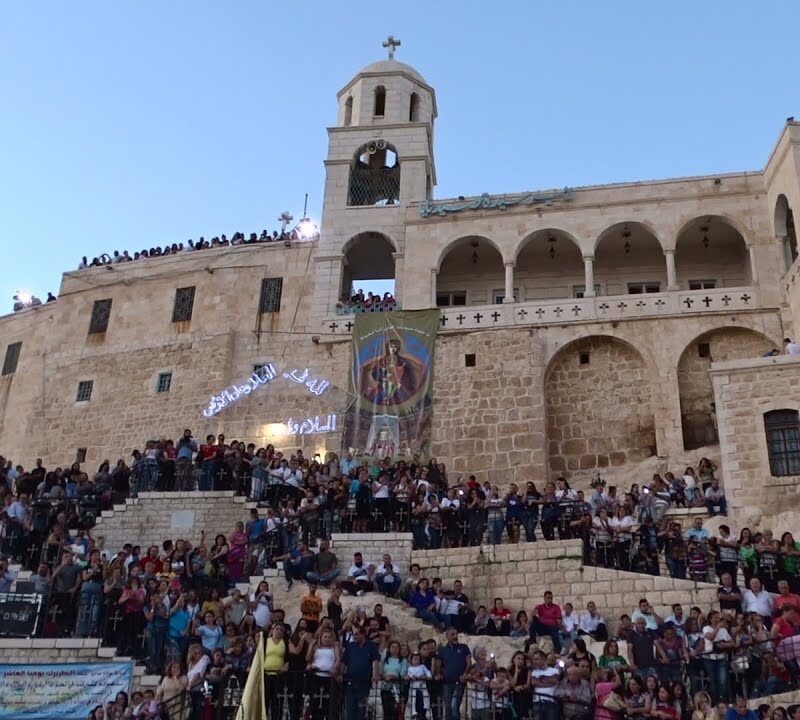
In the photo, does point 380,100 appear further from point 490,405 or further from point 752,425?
point 752,425

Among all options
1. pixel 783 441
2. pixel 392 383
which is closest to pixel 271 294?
pixel 392 383

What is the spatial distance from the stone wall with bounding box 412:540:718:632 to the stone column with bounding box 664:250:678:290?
11.2m

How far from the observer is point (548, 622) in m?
13.1

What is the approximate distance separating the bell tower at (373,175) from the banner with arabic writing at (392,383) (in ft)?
3.91

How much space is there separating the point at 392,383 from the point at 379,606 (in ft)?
38.6

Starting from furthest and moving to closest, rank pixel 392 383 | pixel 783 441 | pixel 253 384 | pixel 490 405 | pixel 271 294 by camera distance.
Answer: pixel 271 294
pixel 253 384
pixel 392 383
pixel 490 405
pixel 783 441

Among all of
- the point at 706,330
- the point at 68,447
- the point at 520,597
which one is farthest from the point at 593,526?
the point at 68,447

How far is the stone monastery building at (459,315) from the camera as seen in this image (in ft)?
76.3

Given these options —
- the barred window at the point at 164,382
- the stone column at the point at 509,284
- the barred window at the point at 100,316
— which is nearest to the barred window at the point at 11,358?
the barred window at the point at 100,316

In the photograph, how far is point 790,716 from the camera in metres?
10.0

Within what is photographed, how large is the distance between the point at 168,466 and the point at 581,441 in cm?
982

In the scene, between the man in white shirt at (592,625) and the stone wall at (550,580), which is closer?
the man in white shirt at (592,625)

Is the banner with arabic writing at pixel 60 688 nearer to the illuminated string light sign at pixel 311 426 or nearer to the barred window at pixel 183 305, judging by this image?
the illuminated string light sign at pixel 311 426

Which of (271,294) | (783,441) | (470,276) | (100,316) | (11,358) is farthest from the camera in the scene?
(11,358)
